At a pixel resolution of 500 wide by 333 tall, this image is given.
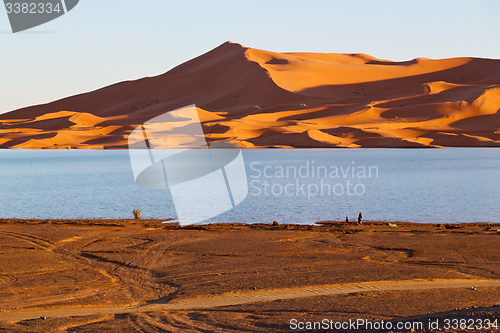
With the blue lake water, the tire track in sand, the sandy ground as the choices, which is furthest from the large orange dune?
the tire track in sand

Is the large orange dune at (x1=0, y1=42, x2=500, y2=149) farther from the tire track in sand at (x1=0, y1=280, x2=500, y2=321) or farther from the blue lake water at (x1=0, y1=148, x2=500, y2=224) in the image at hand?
the tire track in sand at (x1=0, y1=280, x2=500, y2=321)

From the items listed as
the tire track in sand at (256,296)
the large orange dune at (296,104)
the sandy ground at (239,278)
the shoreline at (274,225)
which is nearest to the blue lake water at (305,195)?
the shoreline at (274,225)

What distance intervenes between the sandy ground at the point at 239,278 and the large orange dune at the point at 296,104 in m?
63.8

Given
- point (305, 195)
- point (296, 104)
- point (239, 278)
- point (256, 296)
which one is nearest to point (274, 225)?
point (239, 278)

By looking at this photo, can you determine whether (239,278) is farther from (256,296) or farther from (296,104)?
(296,104)

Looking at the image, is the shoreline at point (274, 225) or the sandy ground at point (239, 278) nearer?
the sandy ground at point (239, 278)

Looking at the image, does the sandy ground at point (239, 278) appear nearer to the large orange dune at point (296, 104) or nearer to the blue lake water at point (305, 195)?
the blue lake water at point (305, 195)

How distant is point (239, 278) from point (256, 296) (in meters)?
1.19

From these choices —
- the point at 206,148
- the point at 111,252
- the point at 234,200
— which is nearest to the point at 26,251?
the point at 111,252

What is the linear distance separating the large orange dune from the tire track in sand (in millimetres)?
67780

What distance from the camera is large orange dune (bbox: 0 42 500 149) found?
8344 centimetres

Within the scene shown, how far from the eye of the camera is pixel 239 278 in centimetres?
998

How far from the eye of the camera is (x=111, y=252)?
1257 cm

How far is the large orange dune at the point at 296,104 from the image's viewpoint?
3285 inches
